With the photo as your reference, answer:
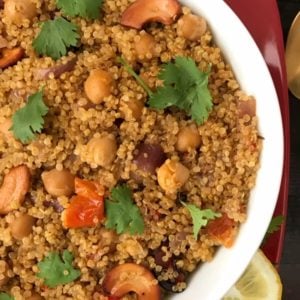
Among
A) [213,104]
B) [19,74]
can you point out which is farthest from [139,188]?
[19,74]

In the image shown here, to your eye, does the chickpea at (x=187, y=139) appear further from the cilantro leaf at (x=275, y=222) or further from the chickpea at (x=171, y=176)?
the cilantro leaf at (x=275, y=222)

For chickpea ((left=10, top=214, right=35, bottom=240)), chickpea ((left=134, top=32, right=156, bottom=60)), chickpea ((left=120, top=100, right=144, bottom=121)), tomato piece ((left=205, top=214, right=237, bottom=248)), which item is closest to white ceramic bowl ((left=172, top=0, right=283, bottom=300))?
tomato piece ((left=205, top=214, right=237, bottom=248))

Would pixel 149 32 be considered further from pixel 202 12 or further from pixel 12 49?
A: pixel 12 49

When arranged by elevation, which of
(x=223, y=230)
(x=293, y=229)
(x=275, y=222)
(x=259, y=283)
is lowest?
(x=293, y=229)

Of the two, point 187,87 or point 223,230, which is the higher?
point 187,87

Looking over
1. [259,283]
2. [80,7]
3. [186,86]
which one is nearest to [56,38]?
[80,7]

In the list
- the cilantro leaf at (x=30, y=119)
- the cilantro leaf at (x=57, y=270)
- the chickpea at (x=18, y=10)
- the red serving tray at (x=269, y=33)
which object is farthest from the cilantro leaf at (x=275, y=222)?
the chickpea at (x=18, y=10)

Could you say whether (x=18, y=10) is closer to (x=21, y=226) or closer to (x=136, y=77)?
(x=136, y=77)

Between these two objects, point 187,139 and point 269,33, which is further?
point 269,33
